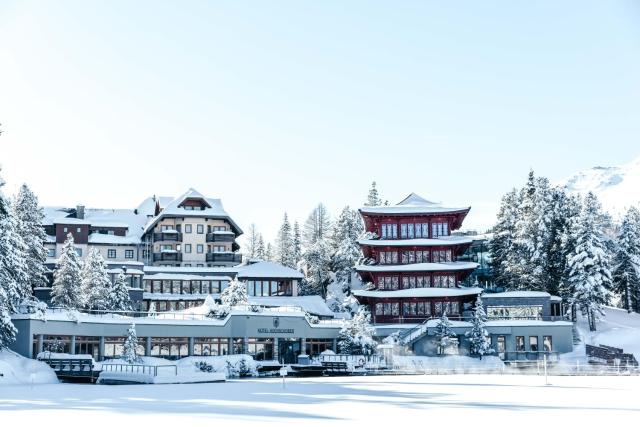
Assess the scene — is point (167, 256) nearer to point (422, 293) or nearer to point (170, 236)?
point (170, 236)

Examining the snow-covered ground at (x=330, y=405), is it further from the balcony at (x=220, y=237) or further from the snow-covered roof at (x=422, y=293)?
the balcony at (x=220, y=237)

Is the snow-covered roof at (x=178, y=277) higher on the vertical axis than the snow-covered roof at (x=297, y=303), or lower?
higher

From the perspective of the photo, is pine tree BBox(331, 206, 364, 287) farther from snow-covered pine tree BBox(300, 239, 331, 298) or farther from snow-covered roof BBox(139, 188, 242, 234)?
snow-covered roof BBox(139, 188, 242, 234)

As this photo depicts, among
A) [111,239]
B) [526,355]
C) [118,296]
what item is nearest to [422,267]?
[526,355]

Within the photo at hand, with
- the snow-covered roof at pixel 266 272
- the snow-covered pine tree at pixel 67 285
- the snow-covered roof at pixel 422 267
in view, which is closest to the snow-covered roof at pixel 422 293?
the snow-covered roof at pixel 422 267

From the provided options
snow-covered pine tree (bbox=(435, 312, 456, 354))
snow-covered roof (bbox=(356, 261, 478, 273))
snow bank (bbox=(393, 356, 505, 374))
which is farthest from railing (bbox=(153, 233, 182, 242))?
snow bank (bbox=(393, 356, 505, 374))

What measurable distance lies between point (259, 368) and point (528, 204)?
35727 mm

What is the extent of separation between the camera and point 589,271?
71500mm

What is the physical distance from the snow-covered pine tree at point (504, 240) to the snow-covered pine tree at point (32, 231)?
45.7m

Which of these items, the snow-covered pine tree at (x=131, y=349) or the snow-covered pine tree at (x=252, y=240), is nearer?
the snow-covered pine tree at (x=131, y=349)

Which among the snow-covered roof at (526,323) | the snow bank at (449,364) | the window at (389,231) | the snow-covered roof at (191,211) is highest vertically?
the snow-covered roof at (191,211)

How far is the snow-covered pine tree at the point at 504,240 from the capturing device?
Result: 266 feet

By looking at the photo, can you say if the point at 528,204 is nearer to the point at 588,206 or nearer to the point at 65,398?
the point at 588,206

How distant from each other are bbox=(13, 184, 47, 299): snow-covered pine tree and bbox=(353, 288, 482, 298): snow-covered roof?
28582 mm
